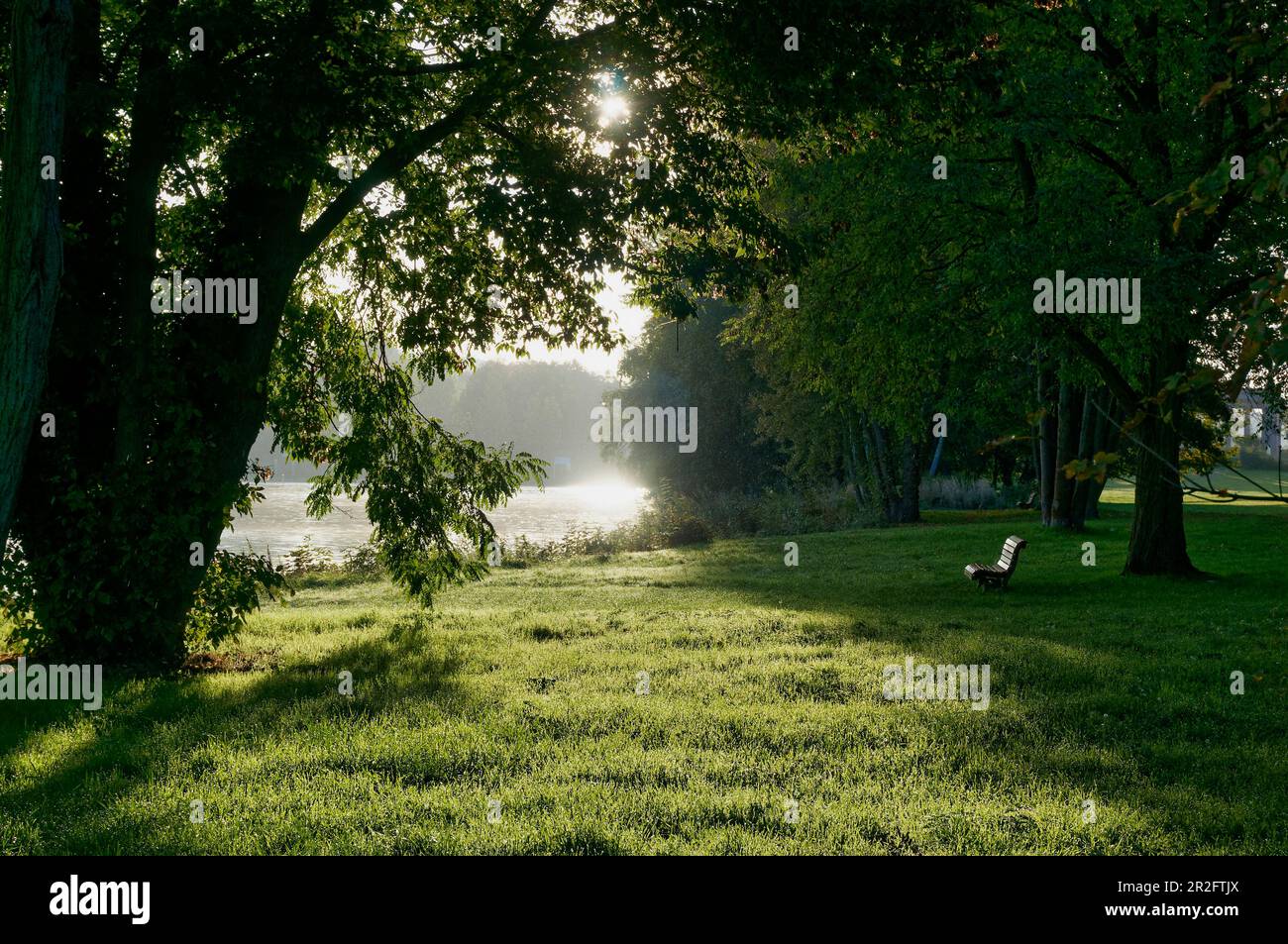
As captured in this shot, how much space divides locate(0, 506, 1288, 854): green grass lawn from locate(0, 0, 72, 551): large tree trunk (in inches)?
98.3

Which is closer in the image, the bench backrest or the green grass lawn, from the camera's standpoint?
the green grass lawn

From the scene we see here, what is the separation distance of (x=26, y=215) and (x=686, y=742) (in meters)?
5.56

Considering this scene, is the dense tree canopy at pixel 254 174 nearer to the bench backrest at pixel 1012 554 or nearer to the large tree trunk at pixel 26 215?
the large tree trunk at pixel 26 215

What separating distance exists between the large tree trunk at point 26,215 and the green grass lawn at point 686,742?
→ 8.19ft

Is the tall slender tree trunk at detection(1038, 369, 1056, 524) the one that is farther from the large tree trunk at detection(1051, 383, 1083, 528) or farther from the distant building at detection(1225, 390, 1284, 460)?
the distant building at detection(1225, 390, 1284, 460)

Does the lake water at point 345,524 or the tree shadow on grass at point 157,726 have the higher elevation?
the tree shadow on grass at point 157,726

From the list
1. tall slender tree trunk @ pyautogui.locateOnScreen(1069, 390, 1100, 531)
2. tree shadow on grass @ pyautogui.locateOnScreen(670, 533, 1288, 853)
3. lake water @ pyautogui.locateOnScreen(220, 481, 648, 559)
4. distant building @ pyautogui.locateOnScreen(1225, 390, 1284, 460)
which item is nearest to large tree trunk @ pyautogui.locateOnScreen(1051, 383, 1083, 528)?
tall slender tree trunk @ pyautogui.locateOnScreen(1069, 390, 1100, 531)

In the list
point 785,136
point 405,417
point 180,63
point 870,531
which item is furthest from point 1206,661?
point 870,531

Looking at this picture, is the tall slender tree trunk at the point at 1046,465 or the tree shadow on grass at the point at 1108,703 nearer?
the tree shadow on grass at the point at 1108,703

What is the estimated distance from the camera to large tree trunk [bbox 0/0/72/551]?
486 centimetres

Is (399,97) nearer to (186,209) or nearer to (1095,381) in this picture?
(186,209)

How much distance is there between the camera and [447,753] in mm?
6543

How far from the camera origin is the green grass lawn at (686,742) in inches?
199

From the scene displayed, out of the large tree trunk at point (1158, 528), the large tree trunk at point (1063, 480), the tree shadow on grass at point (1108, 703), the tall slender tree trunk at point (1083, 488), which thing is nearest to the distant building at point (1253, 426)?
the tree shadow on grass at point (1108, 703)
